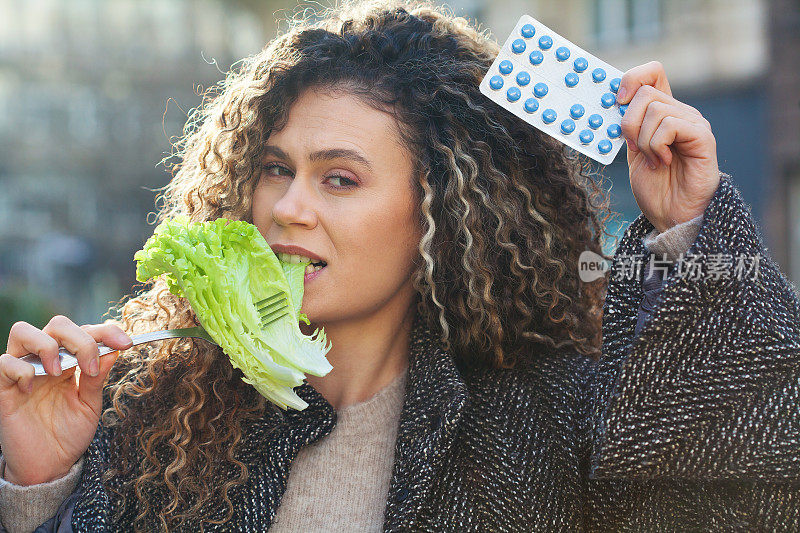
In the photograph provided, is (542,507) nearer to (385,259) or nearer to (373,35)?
(385,259)

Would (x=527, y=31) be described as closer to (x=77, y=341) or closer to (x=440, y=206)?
(x=440, y=206)

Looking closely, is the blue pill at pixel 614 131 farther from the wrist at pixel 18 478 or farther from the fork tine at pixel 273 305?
the wrist at pixel 18 478

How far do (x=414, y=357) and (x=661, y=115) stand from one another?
115 centimetres

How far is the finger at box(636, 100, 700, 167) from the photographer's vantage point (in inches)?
92.6

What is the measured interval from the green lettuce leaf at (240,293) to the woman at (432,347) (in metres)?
0.13

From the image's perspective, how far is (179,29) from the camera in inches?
723

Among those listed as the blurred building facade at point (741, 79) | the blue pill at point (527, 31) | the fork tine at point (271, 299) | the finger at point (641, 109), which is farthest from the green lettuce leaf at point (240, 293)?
the blurred building facade at point (741, 79)

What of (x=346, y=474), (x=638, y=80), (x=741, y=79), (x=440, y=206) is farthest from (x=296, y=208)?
(x=741, y=79)

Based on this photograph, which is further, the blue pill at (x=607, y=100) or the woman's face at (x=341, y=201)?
the woman's face at (x=341, y=201)

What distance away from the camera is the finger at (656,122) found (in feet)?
7.72

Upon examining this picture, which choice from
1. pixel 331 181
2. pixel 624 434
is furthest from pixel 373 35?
pixel 624 434

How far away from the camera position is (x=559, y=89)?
8.03 feet

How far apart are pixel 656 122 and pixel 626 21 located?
37.5 ft

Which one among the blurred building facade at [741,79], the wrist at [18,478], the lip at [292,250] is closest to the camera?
the wrist at [18,478]
